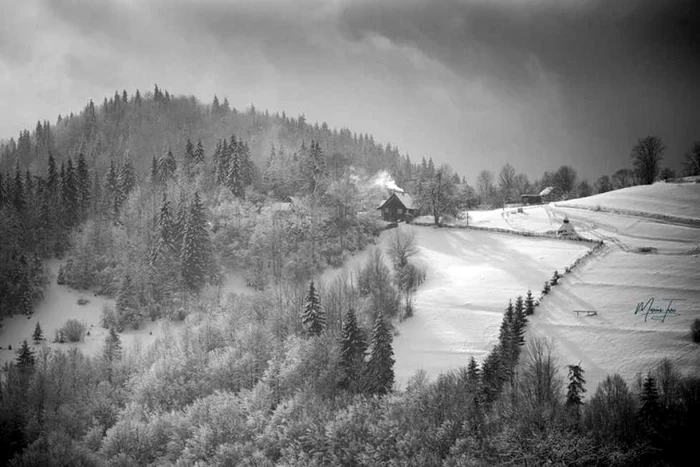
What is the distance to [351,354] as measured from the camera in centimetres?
4000

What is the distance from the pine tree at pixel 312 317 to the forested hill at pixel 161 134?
82.5m

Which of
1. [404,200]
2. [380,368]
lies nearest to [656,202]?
[404,200]

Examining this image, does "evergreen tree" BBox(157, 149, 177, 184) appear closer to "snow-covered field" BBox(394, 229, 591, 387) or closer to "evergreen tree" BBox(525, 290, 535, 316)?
"snow-covered field" BBox(394, 229, 591, 387)

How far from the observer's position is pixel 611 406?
29.3m

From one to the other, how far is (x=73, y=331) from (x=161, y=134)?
372 ft

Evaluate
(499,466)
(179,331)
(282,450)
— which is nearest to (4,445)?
(179,331)

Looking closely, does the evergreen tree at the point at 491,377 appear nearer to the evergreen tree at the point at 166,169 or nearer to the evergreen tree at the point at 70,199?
the evergreen tree at the point at 166,169

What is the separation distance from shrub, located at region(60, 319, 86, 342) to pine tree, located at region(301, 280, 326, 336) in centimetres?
3258

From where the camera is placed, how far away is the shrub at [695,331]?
35.3m

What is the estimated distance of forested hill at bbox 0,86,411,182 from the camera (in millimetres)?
135750

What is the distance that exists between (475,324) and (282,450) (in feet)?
77.9

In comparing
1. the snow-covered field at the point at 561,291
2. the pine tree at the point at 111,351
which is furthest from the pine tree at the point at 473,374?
the pine tree at the point at 111,351

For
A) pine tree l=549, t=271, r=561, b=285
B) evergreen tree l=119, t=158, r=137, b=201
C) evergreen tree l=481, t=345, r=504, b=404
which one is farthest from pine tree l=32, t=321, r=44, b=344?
pine tree l=549, t=271, r=561, b=285

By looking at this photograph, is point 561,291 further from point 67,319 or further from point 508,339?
point 67,319
